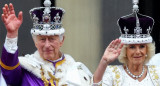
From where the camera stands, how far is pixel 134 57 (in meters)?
5.79

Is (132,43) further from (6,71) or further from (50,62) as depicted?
(6,71)

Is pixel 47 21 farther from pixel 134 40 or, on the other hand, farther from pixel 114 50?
pixel 134 40

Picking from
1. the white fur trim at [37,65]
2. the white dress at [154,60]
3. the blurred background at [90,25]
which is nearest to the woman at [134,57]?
the white dress at [154,60]

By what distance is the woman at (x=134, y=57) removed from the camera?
19.0ft

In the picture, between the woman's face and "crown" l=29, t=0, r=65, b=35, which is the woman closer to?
the woman's face

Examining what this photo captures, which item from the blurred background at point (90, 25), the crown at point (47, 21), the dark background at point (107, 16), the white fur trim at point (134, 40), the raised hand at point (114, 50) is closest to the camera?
the raised hand at point (114, 50)

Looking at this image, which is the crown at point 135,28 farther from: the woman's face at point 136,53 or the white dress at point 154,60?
the white dress at point 154,60

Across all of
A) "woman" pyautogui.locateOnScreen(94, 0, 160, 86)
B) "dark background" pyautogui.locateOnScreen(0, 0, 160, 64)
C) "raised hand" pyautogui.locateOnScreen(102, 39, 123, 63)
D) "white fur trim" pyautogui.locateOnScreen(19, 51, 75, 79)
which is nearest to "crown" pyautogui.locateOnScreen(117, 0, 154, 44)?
"woman" pyautogui.locateOnScreen(94, 0, 160, 86)

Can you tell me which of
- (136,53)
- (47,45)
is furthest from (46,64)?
(136,53)

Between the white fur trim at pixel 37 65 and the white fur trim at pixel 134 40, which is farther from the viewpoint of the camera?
the white fur trim at pixel 134 40

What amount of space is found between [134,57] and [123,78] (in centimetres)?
26

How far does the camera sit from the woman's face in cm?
577

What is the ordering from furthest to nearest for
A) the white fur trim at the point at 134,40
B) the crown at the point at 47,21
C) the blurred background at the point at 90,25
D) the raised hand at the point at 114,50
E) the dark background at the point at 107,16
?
the blurred background at the point at 90,25 < the dark background at the point at 107,16 < the white fur trim at the point at 134,40 < the crown at the point at 47,21 < the raised hand at the point at 114,50

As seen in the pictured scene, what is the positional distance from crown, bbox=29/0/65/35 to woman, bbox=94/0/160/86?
69cm
